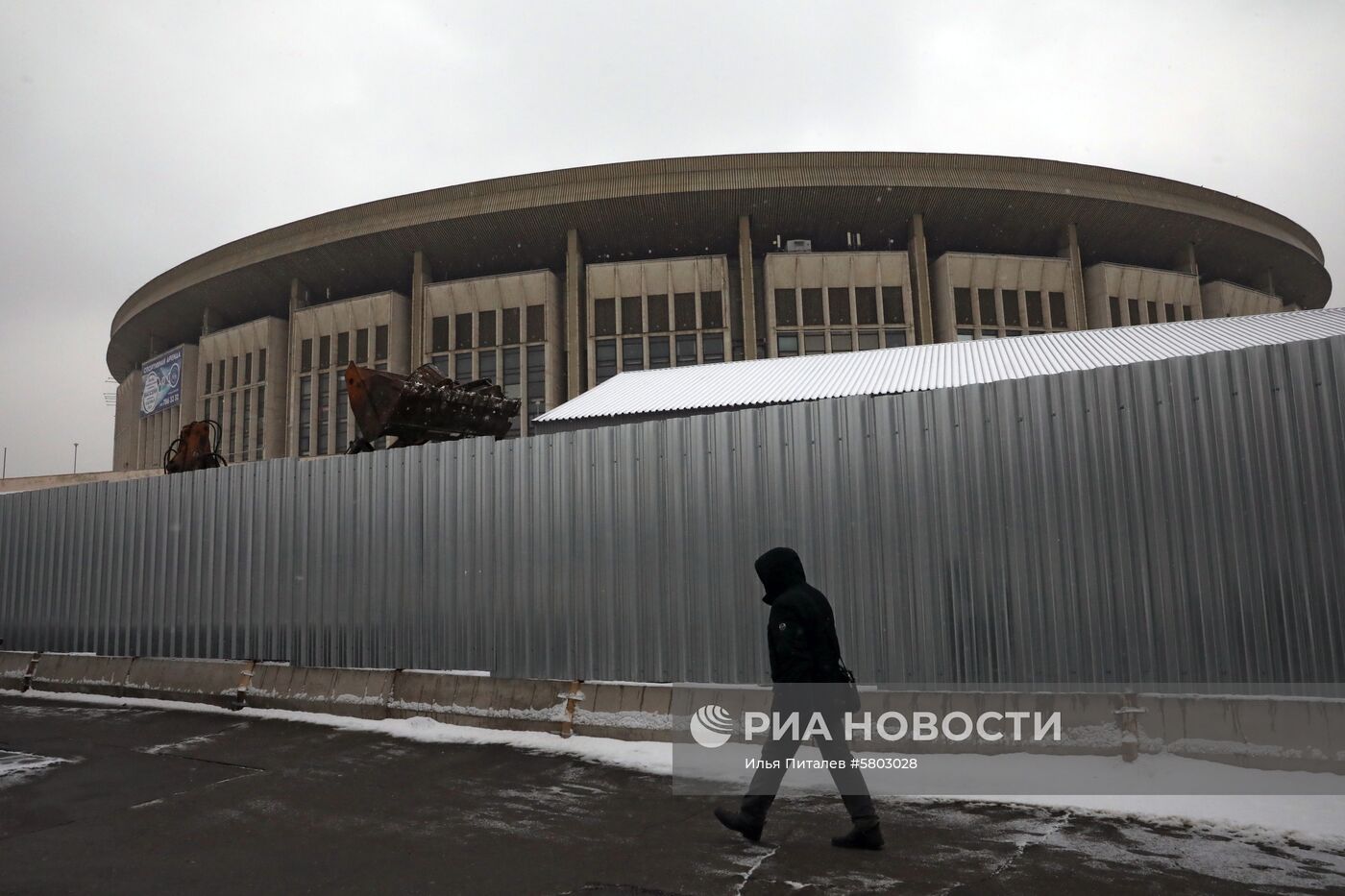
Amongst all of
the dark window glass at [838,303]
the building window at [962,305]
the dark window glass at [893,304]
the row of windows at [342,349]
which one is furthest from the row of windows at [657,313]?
the row of windows at [342,349]

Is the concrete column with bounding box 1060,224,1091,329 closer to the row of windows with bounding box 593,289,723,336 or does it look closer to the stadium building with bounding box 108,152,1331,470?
the stadium building with bounding box 108,152,1331,470

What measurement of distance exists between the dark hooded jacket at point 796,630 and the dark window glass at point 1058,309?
40.6 metres

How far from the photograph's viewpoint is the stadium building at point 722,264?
37875 millimetres

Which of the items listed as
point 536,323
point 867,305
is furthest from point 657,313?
point 867,305

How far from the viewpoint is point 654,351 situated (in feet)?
132

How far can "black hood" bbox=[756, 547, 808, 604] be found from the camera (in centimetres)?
479

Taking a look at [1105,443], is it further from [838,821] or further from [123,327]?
[123,327]

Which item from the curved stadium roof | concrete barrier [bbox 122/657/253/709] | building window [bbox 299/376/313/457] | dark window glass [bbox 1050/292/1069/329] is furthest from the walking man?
building window [bbox 299/376/313/457]

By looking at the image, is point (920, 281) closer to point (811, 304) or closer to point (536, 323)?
point (811, 304)

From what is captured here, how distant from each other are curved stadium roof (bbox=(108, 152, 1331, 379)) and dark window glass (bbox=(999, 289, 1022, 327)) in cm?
326

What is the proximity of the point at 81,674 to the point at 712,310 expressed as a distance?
3198cm

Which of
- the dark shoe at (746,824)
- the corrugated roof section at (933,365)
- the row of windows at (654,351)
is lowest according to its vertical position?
the dark shoe at (746,824)

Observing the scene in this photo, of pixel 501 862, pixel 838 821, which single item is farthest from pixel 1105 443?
pixel 501 862

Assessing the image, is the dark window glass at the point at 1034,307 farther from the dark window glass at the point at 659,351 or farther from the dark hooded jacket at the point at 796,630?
the dark hooded jacket at the point at 796,630
